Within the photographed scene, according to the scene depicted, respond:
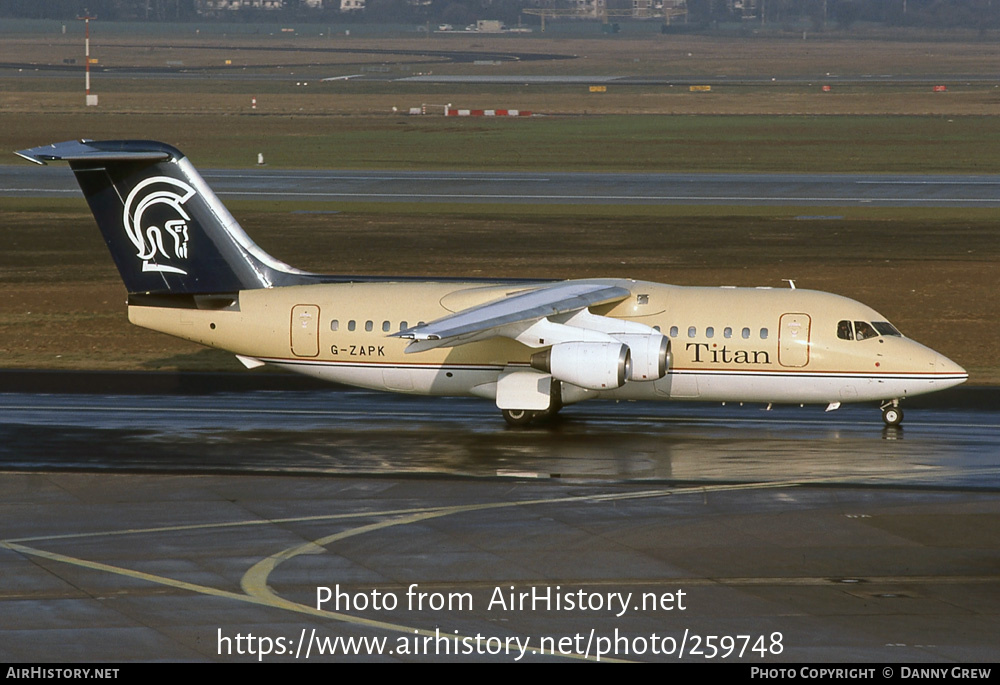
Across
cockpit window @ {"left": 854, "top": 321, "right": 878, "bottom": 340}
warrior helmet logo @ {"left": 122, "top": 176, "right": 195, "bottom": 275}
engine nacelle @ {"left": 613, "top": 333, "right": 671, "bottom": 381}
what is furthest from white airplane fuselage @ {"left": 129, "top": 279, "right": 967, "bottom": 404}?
warrior helmet logo @ {"left": 122, "top": 176, "right": 195, "bottom": 275}

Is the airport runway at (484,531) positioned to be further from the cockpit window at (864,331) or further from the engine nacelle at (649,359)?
the cockpit window at (864,331)

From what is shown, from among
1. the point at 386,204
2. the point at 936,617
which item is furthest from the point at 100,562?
the point at 386,204

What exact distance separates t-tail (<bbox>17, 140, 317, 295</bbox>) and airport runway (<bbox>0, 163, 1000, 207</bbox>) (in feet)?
142

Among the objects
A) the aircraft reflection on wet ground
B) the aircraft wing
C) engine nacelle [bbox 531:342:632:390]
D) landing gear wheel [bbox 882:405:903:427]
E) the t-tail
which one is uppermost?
the t-tail

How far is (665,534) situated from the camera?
25.7m

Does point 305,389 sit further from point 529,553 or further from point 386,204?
point 386,204

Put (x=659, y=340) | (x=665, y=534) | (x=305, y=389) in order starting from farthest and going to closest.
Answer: (x=305, y=389)
(x=659, y=340)
(x=665, y=534)

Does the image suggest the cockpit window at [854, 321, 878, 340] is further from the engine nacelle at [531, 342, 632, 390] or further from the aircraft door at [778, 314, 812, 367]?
the engine nacelle at [531, 342, 632, 390]

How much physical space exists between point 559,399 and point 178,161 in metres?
11.7

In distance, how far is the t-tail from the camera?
3625cm

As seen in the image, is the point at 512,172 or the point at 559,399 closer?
the point at 559,399

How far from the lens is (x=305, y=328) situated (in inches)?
1404

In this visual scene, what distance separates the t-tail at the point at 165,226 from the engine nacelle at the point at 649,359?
10.3m

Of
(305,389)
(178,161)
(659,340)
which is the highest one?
(178,161)
